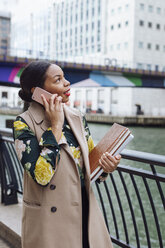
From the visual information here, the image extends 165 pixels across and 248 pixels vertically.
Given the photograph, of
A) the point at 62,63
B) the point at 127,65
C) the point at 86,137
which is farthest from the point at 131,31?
the point at 86,137

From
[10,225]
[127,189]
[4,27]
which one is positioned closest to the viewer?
[10,225]

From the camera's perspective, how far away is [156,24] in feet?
199

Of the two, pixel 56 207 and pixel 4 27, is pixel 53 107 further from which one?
pixel 4 27

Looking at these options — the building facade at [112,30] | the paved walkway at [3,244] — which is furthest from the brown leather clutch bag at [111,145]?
the building facade at [112,30]

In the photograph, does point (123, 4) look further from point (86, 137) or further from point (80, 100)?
point (86, 137)

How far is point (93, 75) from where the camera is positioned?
31.2 meters

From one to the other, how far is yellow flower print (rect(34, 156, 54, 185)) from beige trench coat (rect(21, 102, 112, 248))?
5cm

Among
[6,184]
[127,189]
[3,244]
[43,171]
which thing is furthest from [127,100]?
[43,171]

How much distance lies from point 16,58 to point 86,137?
24.1 m

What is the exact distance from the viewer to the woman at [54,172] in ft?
5.63

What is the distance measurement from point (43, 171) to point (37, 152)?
0.35 feet

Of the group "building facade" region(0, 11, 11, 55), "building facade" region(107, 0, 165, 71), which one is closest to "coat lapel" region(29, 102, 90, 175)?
"building facade" region(107, 0, 165, 71)

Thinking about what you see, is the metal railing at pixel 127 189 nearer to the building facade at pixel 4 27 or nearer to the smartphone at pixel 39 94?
the smartphone at pixel 39 94

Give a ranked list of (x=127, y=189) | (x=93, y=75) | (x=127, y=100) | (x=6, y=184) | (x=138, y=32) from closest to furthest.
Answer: (x=6, y=184) → (x=127, y=189) → (x=93, y=75) → (x=127, y=100) → (x=138, y=32)
